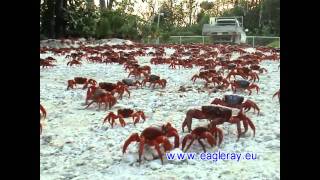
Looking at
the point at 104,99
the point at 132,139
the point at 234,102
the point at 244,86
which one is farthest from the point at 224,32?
the point at 132,139

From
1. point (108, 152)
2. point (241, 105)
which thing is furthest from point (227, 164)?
point (241, 105)

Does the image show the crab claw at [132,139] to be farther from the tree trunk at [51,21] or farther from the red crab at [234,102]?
the tree trunk at [51,21]

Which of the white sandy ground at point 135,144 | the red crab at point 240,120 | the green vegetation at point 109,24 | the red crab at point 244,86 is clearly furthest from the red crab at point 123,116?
the green vegetation at point 109,24

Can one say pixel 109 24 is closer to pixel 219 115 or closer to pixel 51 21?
pixel 51 21

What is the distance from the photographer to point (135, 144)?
3586mm

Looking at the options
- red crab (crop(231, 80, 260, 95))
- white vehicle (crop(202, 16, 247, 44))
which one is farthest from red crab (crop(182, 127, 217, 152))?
white vehicle (crop(202, 16, 247, 44))

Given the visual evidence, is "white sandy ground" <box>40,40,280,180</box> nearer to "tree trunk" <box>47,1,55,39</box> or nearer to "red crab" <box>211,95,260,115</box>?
"red crab" <box>211,95,260,115</box>

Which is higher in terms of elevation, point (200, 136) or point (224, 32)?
point (224, 32)

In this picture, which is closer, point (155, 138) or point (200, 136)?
point (155, 138)

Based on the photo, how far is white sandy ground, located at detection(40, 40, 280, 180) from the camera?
3.16 meters

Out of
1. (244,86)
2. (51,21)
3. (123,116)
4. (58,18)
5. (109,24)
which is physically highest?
(109,24)
